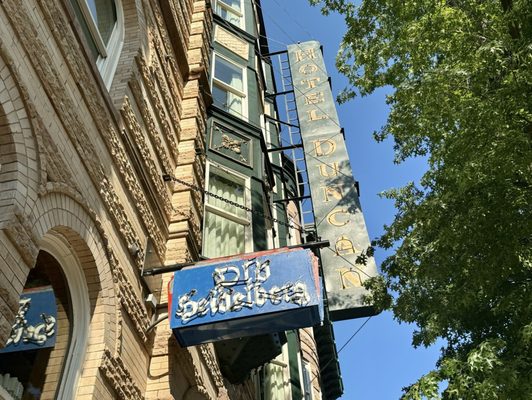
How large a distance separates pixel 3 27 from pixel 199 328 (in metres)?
3.66

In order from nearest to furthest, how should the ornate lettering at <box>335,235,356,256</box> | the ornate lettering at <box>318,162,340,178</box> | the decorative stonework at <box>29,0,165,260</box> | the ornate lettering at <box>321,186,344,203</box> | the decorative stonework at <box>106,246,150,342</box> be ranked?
the decorative stonework at <box>29,0,165,260</box> < the decorative stonework at <box>106,246,150,342</box> < the ornate lettering at <box>335,235,356,256</box> < the ornate lettering at <box>321,186,344,203</box> < the ornate lettering at <box>318,162,340,178</box>

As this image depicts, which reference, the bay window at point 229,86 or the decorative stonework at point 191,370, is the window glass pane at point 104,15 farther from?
the bay window at point 229,86

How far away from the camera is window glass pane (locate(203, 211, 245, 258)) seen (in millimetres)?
9969

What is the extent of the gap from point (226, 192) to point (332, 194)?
23.4ft

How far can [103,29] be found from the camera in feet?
25.6

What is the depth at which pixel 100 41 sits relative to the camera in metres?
7.15

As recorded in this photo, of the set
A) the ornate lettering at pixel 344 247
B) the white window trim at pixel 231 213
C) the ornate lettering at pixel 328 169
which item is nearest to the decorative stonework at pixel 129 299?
the white window trim at pixel 231 213

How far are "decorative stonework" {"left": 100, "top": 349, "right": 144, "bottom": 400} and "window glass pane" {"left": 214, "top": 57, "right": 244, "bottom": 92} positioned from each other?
9.90m

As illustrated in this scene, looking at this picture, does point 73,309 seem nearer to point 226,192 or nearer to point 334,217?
point 226,192

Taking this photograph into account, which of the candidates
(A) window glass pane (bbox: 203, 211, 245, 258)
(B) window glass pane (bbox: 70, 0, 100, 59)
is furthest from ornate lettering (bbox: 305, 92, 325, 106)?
(B) window glass pane (bbox: 70, 0, 100, 59)

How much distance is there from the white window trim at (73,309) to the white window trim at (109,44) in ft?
9.02

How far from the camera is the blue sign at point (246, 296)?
5.93m

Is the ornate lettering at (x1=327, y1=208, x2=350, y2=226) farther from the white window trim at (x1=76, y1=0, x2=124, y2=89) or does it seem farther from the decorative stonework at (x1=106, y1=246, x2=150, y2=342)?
the decorative stonework at (x1=106, y1=246, x2=150, y2=342)

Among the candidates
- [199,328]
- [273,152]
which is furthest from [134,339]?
[273,152]
